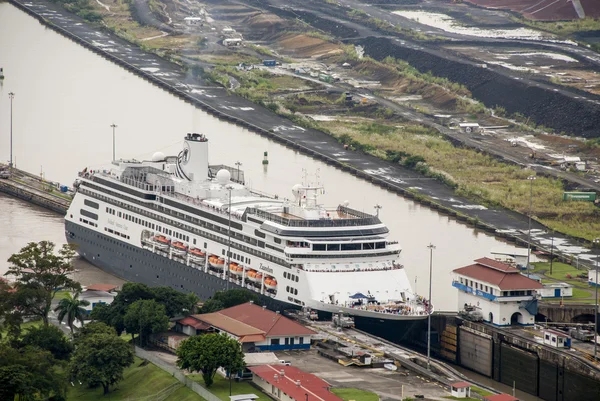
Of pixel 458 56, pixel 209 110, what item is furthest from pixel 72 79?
pixel 458 56

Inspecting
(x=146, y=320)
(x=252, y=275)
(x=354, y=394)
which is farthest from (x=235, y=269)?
(x=354, y=394)

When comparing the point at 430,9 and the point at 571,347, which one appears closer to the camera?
the point at 571,347

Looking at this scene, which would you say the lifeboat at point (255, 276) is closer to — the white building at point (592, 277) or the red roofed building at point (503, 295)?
the red roofed building at point (503, 295)

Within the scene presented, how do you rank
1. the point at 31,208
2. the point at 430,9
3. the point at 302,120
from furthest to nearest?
the point at 430,9
the point at 302,120
the point at 31,208

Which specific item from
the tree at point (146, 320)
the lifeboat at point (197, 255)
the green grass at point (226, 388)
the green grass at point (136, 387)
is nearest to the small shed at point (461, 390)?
the green grass at point (226, 388)

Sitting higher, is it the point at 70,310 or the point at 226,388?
the point at 70,310

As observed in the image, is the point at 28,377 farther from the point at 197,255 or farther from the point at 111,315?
the point at 197,255

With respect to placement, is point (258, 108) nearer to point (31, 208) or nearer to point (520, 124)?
point (520, 124)

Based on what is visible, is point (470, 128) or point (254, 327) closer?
point (254, 327)
